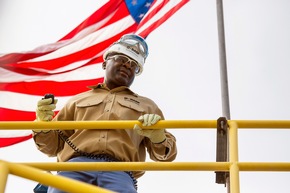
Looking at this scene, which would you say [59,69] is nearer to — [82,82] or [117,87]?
[82,82]

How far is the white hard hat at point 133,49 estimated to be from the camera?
350cm

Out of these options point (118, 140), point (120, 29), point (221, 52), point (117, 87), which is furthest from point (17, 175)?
point (120, 29)

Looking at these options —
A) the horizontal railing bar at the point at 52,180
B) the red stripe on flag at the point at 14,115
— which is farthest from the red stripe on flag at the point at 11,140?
the horizontal railing bar at the point at 52,180

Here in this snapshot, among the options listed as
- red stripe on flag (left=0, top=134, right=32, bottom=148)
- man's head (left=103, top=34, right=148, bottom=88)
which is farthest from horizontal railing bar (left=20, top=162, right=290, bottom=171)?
red stripe on flag (left=0, top=134, right=32, bottom=148)

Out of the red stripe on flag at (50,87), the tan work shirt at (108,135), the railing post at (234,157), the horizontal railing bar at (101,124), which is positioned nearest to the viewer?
the railing post at (234,157)

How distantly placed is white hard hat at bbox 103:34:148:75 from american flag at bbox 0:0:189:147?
4.78ft

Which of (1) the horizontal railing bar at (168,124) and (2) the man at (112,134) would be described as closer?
(1) the horizontal railing bar at (168,124)

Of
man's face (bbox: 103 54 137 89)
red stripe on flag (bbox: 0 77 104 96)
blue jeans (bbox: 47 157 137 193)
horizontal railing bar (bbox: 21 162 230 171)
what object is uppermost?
red stripe on flag (bbox: 0 77 104 96)

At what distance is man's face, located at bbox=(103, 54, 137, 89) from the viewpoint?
3361 millimetres

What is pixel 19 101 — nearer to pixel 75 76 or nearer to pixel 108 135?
pixel 75 76

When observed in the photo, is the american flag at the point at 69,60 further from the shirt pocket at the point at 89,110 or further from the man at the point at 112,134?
the shirt pocket at the point at 89,110

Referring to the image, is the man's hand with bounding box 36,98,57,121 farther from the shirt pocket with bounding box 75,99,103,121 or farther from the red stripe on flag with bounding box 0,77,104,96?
the red stripe on flag with bounding box 0,77,104,96

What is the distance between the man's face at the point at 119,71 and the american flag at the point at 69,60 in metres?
1.61

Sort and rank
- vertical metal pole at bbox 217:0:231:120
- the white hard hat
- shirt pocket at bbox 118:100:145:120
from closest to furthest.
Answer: shirt pocket at bbox 118:100:145:120 → the white hard hat → vertical metal pole at bbox 217:0:231:120
